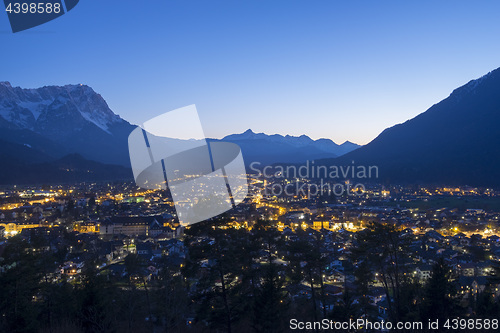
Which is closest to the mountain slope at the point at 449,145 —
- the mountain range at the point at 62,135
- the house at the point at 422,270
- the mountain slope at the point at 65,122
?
the house at the point at 422,270

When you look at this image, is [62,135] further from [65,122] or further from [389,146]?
[389,146]

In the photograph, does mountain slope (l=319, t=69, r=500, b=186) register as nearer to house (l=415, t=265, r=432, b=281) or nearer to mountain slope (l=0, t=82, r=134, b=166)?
house (l=415, t=265, r=432, b=281)

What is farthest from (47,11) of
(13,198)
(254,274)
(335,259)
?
(13,198)

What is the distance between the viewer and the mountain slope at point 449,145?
58594mm

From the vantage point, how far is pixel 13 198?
41.3m

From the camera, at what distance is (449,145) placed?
70188 millimetres

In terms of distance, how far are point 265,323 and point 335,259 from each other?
10371mm

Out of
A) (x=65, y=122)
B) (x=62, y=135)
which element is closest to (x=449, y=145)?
(x=62, y=135)

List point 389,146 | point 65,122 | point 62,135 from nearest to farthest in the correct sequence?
point 389,146, point 62,135, point 65,122

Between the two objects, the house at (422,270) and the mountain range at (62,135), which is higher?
the mountain range at (62,135)

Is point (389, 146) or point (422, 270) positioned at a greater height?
point (389, 146)

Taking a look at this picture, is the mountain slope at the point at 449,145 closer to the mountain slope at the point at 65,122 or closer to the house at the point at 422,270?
the house at the point at 422,270

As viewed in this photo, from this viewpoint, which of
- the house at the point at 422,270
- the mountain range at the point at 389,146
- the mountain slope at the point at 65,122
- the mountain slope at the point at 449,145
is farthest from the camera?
the mountain slope at the point at 65,122

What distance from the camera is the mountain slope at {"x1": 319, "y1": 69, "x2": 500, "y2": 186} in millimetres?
58594
